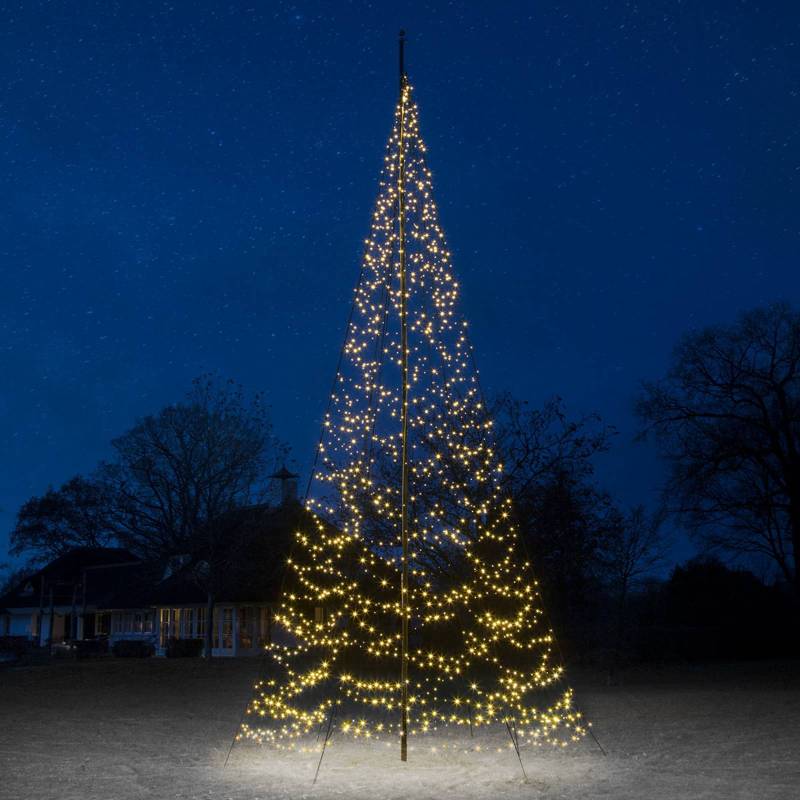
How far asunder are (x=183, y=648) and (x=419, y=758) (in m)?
22.3

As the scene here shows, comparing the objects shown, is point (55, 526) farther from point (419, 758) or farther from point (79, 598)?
point (419, 758)

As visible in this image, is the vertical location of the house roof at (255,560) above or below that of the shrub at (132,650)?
above

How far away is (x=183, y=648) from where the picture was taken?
2950 centimetres

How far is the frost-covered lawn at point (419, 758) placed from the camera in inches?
285

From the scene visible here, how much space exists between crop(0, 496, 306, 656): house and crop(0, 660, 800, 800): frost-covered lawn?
289 inches

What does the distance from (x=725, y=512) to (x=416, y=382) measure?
17886mm

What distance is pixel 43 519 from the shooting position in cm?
4569

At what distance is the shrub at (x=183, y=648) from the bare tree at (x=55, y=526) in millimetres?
15971

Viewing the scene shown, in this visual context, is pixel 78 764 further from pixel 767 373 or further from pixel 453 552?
pixel 767 373

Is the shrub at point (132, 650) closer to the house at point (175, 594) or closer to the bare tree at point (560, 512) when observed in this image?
the house at point (175, 594)

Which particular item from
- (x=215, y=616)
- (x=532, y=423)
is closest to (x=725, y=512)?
(x=532, y=423)

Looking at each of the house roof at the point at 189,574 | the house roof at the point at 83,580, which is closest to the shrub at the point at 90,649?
the house roof at the point at 189,574

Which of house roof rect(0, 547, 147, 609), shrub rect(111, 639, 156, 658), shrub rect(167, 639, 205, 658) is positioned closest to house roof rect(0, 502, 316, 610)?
house roof rect(0, 547, 147, 609)

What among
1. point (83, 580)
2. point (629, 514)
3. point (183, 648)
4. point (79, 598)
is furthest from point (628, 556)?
point (79, 598)
